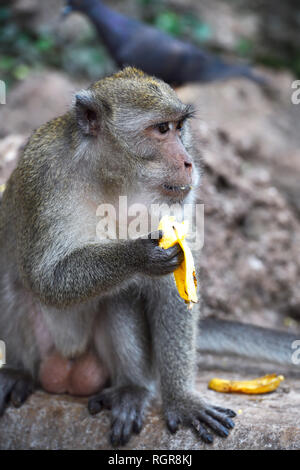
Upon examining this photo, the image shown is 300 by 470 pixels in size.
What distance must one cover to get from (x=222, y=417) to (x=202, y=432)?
0.14m

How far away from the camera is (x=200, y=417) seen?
3576mm

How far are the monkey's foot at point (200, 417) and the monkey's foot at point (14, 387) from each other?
95 centimetres

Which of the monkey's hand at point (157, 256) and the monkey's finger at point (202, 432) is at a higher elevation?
the monkey's hand at point (157, 256)

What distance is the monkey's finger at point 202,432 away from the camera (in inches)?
136

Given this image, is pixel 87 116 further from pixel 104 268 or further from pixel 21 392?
pixel 21 392

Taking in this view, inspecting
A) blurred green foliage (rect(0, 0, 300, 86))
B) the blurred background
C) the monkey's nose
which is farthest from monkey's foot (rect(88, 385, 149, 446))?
blurred green foliage (rect(0, 0, 300, 86))

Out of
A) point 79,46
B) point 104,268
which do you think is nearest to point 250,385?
point 104,268

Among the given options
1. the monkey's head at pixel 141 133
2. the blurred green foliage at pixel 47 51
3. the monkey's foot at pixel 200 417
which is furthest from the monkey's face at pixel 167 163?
the blurred green foliage at pixel 47 51

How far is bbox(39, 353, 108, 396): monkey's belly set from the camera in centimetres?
398

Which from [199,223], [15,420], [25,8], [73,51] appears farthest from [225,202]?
[25,8]

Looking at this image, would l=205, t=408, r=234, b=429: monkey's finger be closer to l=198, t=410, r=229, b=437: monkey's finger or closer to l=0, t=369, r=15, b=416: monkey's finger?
l=198, t=410, r=229, b=437: monkey's finger

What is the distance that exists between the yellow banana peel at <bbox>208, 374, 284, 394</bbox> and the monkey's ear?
6.12ft

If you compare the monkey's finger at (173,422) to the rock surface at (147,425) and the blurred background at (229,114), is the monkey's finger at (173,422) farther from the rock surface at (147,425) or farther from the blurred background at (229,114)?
the blurred background at (229,114)

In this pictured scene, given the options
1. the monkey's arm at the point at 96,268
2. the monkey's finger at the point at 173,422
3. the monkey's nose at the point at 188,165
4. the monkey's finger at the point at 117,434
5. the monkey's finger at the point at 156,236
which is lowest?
the monkey's finger at the point at 117,434
